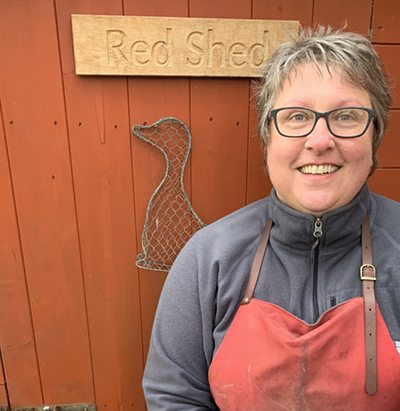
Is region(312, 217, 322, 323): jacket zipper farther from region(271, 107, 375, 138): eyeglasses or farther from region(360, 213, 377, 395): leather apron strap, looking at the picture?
region(271, 107, 375, 138): eyeglasses

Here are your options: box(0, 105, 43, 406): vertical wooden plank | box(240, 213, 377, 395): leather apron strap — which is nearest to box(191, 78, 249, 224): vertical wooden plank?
box(240, 213, 377, 395): leather apron strap

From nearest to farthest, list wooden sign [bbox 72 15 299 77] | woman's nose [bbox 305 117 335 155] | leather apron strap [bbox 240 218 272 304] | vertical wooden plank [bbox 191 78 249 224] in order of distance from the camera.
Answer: woman's nose [bbox 305 117 335 155] → leather apron strap [bbox 240 218 272 304] → wooden sign [bbox 72 15 299 77] → vertical wooden plank [bbox 191 78 249 224]

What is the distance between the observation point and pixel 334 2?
42.9 inches

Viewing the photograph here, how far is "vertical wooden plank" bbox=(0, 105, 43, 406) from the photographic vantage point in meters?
1.16

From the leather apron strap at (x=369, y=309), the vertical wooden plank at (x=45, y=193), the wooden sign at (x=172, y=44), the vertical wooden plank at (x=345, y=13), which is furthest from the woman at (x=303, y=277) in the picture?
the vertical wooden plank at (x=45, y=193)

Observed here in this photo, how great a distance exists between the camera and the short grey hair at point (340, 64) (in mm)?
772

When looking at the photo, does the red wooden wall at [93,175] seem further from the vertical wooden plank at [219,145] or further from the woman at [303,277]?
the woman at [303,277]

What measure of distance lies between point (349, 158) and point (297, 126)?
14 cm

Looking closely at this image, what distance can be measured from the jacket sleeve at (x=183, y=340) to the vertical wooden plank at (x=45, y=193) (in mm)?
491

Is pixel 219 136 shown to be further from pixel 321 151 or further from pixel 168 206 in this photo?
pixel 321 151

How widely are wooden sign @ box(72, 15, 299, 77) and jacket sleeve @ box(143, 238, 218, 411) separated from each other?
61 centimetres

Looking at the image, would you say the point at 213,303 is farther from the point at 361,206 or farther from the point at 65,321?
the point at 65,321


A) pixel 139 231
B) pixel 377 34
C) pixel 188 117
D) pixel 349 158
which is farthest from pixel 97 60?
pixel 377 34

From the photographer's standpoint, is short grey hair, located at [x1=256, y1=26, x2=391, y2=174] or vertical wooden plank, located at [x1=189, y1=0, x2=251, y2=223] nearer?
short grey hair, located at [x1=256, y1=26, x2=391, y2=174]
